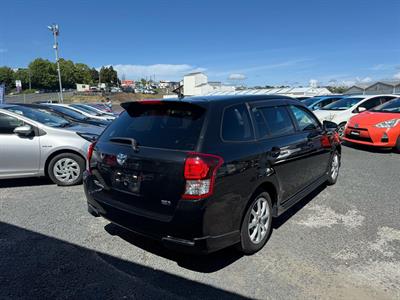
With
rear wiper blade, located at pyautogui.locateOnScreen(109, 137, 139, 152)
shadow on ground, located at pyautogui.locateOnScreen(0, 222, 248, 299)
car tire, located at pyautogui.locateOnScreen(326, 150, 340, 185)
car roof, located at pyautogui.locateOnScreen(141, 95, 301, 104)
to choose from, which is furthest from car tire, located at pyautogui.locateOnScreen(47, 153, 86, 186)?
car tire, located at pyautogui.locateOnScreen(326, 150, 340, 185)

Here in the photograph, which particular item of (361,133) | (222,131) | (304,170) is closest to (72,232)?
(222,131)

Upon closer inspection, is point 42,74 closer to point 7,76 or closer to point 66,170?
point 7,76

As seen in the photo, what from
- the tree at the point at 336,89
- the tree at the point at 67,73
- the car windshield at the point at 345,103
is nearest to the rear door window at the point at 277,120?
the car windshield at the point at 345,103

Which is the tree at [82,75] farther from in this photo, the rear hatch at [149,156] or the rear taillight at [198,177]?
the rear taillight at [198,177]

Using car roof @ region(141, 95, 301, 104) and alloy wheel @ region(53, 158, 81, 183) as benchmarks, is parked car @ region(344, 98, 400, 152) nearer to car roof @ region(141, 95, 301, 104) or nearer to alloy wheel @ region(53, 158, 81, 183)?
car roof @ region(141, 95, 301, 104)

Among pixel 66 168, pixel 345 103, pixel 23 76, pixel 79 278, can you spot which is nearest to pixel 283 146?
pixel 79 278

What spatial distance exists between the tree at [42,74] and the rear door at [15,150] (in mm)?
119204

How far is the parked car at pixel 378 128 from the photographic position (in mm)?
8445

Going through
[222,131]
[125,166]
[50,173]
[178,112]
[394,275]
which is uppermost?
[178,112]

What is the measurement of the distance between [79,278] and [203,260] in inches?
47.9

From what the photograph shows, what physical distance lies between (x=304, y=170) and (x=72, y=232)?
3158mm

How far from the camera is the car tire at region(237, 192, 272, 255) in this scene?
3.17 meters

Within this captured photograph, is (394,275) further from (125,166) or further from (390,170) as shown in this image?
(390,170)

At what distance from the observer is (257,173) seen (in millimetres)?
3223
